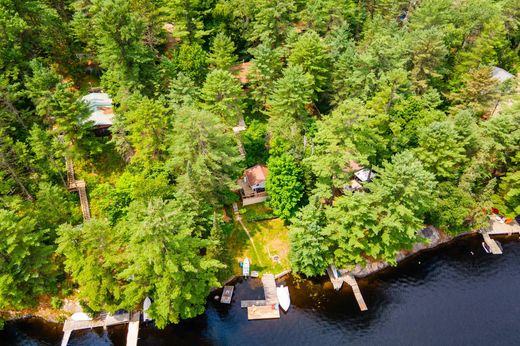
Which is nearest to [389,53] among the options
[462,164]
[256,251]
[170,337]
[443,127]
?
[443,127]

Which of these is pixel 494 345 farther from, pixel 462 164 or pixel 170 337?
pixel 170 337

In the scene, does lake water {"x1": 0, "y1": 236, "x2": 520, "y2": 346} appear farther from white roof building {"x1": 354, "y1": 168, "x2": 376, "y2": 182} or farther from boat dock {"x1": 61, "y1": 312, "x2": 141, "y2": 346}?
white roof building {"x1": 354, "y1": 168, "x2": 376, "y2": 182}

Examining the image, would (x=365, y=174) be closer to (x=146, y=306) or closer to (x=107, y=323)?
(x=146, y=306)

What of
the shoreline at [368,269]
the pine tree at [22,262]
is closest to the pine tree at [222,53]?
the shoreline at [368,269]

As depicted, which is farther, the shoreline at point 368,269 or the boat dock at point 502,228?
the boat dock at point 502,228

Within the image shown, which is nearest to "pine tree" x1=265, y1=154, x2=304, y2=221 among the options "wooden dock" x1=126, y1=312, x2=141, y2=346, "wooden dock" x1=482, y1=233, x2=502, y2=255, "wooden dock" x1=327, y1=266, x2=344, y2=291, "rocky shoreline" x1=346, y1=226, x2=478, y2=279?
"wooden dock" x1=327, y1=266, x2=344, y2=291

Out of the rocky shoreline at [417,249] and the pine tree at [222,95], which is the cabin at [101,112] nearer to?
the pine tree at [222,95]
